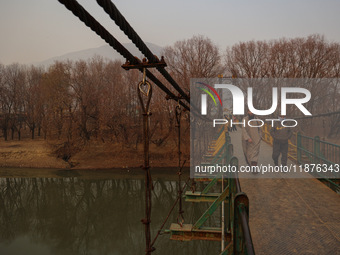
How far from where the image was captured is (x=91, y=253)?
12.3m

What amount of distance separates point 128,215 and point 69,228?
3.12 m

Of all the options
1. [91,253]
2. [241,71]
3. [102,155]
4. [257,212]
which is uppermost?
[241,71]

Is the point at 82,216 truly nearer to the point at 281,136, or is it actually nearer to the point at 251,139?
the point at 251,139

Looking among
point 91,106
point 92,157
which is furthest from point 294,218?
point 91,106

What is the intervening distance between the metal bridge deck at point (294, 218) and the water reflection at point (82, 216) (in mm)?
7030

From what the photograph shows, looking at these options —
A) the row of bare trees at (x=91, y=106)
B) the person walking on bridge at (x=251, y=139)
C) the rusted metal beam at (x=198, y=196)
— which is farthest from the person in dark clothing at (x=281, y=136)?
the row of bare trees at (x=91, y=106)

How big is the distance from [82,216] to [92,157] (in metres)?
12.1

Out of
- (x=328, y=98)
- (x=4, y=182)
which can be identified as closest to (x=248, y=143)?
(x=4, y=182)

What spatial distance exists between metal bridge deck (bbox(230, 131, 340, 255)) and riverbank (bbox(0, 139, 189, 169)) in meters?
20.3

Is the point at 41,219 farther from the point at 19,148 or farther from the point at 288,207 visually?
the point at 19,148

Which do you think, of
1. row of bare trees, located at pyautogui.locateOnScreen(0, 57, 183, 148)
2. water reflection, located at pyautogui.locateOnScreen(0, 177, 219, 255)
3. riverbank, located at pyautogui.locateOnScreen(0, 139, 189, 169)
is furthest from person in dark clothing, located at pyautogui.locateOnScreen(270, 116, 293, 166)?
riverbank, located at pyautogui.locateOnScreen(0, 139, 189, 169)

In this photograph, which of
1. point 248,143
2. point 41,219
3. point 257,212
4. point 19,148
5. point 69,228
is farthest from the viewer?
point 19,148

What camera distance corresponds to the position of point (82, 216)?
627 inches

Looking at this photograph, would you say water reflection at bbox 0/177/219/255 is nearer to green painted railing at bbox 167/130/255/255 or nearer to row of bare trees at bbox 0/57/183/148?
green painted railing at bbox 167/130/255/255
